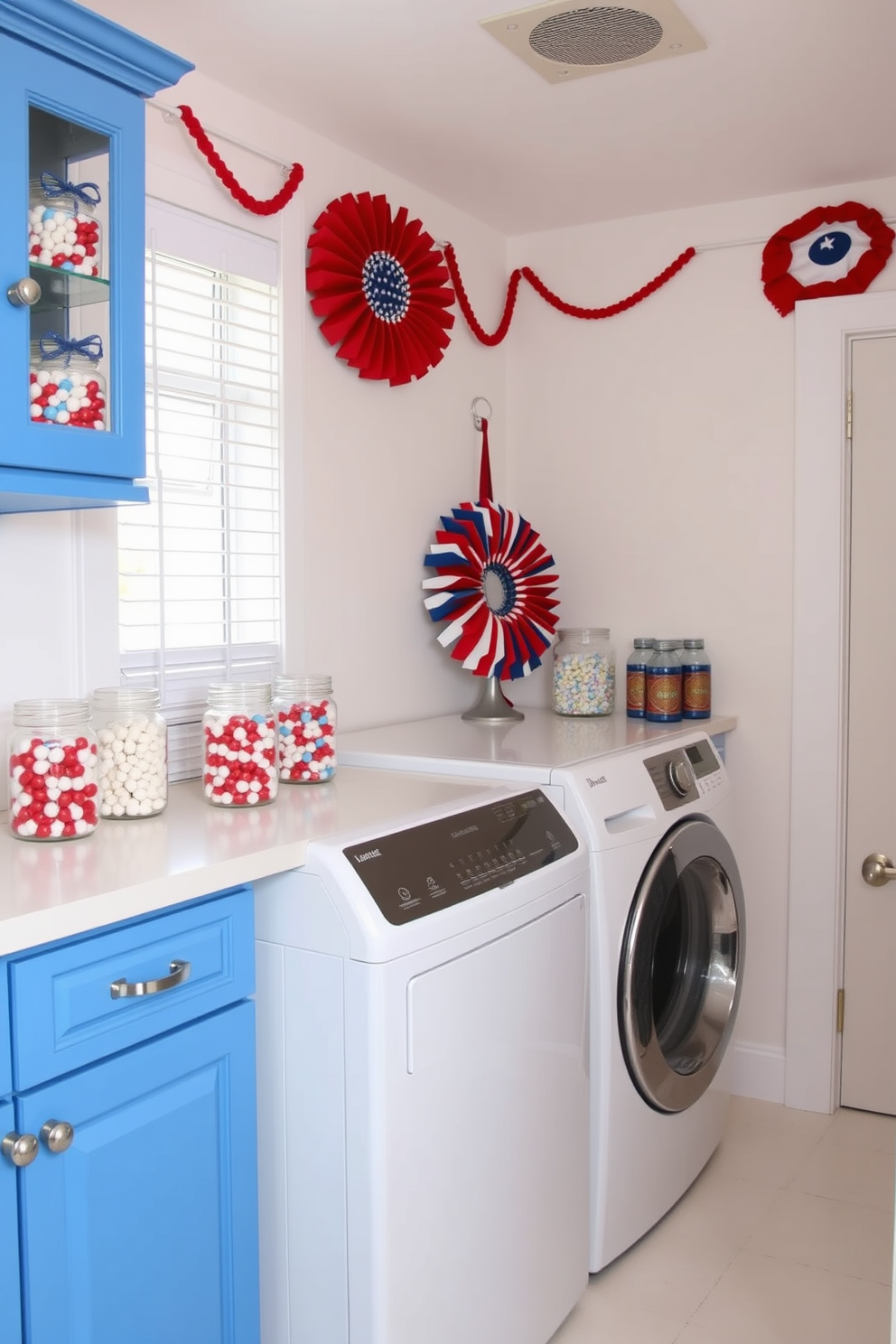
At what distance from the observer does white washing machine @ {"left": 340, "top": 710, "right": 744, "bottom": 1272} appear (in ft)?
7.13

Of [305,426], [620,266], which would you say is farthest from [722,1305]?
[620,266]

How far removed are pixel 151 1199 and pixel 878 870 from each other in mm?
1955

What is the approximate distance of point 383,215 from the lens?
2.60m

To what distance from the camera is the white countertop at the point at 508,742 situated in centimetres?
223

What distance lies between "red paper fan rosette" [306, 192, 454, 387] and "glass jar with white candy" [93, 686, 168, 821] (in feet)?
3.44

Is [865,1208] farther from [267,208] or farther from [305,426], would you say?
[267,208]

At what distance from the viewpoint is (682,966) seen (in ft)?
8.45

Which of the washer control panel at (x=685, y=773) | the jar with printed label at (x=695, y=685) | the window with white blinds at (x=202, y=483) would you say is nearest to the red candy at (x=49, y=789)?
the window with white blinds at (x=202, y=483)

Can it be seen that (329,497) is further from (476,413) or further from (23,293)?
(23,293)

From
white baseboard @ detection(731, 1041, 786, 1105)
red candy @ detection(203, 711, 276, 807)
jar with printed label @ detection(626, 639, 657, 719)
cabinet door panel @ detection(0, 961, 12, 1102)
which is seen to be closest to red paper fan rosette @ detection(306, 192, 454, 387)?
jar with printed label @ detection(626, 639, 657, 719)

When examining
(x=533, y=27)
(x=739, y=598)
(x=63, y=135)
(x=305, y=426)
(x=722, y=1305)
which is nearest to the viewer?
(x=63, y=135)

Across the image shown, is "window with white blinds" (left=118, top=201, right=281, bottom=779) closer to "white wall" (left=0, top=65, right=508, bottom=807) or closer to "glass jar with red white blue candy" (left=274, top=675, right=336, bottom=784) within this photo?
"white wall" (left=0, top=65, right=508, bottom=807)

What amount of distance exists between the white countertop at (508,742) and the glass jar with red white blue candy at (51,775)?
752mm

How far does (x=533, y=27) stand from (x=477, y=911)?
148cm
